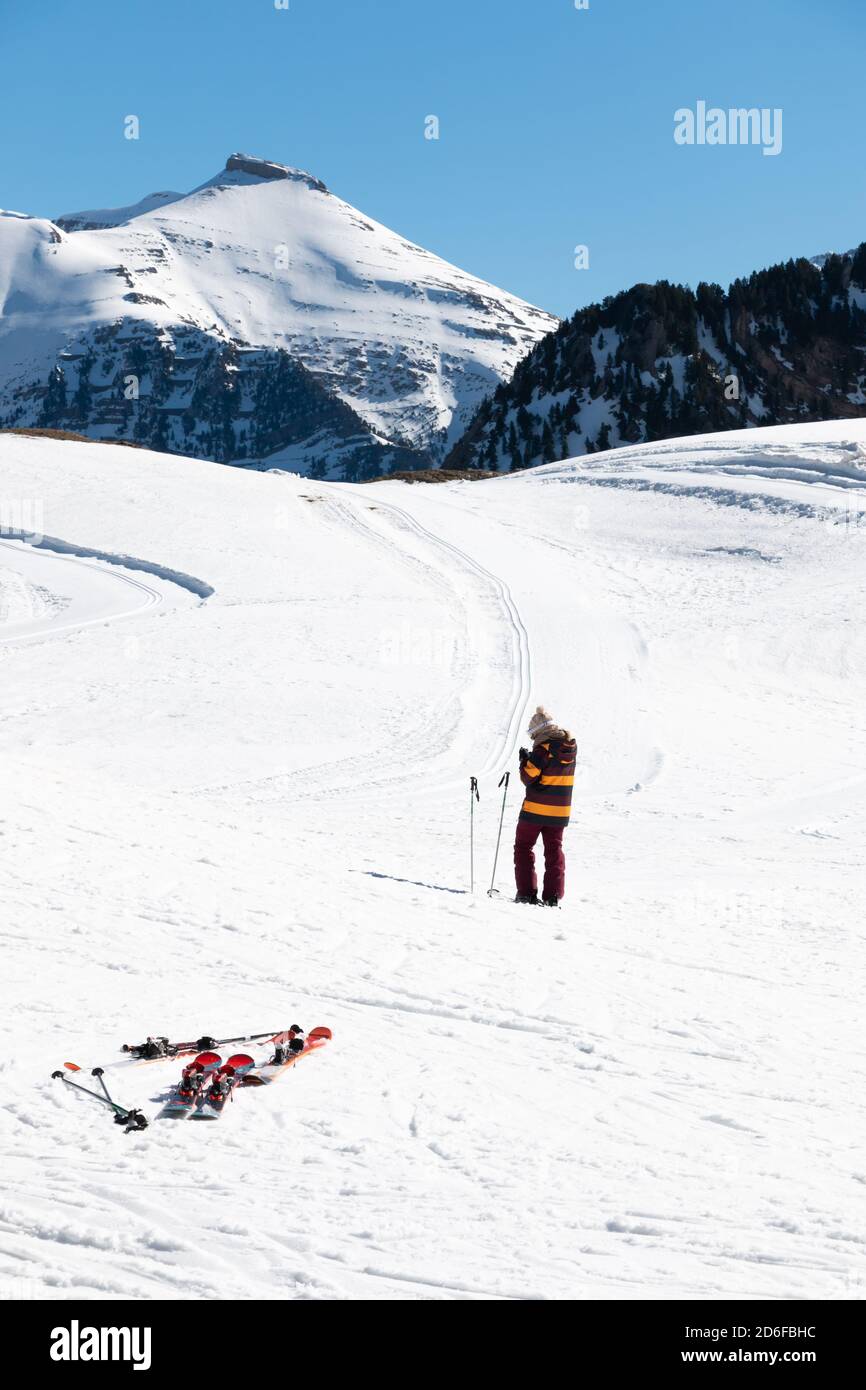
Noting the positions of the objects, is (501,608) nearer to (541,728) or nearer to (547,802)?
(541,728)

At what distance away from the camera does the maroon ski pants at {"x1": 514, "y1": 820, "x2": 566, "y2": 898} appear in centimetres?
981

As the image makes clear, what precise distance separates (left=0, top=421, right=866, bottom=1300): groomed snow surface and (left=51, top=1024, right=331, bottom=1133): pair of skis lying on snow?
9 centimetres

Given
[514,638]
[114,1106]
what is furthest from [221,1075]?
[514,638]

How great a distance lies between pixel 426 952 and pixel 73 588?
69.4ft

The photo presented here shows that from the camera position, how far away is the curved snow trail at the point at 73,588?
23.5 metres

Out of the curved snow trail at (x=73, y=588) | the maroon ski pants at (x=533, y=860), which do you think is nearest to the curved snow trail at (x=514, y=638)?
the maroon ski pants at (x=533, y=860)

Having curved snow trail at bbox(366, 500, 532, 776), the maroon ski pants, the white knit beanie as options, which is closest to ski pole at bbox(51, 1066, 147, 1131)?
the maroon ski pants

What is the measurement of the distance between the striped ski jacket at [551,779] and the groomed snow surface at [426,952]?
81 cm

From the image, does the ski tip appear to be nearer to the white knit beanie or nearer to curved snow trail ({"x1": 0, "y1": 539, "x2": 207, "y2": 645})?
the white knit beanie

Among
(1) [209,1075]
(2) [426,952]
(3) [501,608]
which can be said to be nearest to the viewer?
(1) [209,1075]

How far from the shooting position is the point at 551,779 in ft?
32.1

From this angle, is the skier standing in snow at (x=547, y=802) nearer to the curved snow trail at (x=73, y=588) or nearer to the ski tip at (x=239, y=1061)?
the ski tip at (x=239, y=1061)

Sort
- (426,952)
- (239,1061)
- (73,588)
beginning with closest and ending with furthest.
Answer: (239,1061) → (426,952) → (73,588)
